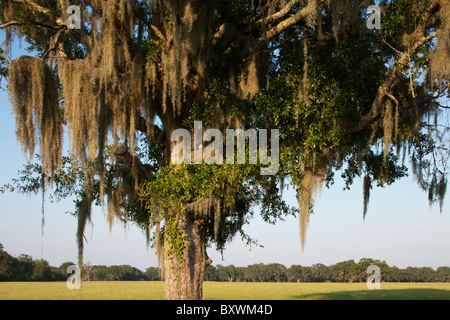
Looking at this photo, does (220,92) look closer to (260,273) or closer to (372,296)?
(372,296)

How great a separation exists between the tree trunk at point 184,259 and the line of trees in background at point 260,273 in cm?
3902

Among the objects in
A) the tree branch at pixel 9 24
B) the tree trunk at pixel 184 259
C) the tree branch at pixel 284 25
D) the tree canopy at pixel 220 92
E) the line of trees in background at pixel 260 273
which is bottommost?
the line of trees in background at pixel 260 273

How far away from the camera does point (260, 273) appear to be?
203ft

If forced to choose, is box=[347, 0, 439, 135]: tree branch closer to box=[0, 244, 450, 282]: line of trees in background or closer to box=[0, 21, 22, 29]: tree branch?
box=[0, 21, 22, 29]: tree branch

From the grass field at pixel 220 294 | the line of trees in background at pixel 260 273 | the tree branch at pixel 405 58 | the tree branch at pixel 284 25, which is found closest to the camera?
the tree branch at pixel 405 58

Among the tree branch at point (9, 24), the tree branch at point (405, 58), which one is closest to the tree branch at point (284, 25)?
the tree branch at point (405, 58)

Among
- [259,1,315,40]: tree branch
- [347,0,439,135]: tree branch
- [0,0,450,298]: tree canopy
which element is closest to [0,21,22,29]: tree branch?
[0,0,450,298]: tree canopy

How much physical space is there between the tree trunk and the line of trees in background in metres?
39.0

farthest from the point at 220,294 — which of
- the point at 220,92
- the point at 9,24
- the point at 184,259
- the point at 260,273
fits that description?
the point at 260,273

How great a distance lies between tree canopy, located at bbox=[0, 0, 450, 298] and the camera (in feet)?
26.3

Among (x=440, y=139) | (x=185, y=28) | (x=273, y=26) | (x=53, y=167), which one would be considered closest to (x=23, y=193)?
(x=53, y=167)

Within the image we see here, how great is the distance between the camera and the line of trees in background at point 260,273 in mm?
43750

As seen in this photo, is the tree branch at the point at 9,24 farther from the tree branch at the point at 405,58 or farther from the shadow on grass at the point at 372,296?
the shadow on grass at the point at 372,296

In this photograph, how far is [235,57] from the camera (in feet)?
29.3
